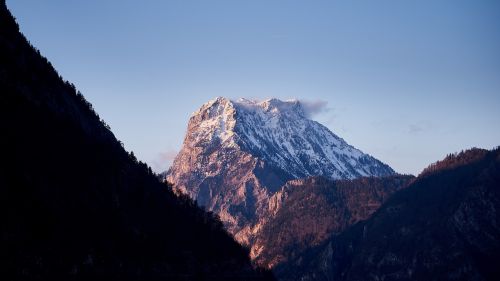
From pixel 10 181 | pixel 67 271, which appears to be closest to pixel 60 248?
pixel 67 271

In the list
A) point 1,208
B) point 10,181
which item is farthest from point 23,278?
point 10,181

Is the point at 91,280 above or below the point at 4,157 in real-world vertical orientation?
below

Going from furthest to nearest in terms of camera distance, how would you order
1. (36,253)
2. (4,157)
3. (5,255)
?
(4,157)
(36,253)
(5,255)

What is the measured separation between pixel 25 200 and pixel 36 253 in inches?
621

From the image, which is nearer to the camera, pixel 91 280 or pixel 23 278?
pixel 23 278

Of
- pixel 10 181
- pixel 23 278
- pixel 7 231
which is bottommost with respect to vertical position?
pixel 23 278

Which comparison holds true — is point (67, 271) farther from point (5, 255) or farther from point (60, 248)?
point (5, 255)

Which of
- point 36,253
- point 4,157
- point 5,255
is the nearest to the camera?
point 5,255

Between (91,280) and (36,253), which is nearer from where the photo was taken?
(36,253)

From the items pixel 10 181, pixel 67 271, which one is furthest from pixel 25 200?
pixel 67 271

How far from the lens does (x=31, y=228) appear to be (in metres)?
187

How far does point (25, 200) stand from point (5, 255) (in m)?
25.0

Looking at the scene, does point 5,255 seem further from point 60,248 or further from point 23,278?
point 60,248

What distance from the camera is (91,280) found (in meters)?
200
